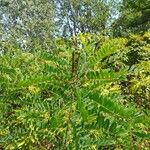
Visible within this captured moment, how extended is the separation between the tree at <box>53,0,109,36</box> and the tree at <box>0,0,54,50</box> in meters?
3.34

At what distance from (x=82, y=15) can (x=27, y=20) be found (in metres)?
5.99

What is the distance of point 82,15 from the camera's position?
43.5 m

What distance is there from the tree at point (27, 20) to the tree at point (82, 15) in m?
3.34

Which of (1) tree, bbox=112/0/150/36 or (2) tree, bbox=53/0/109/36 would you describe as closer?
(1) tree, bbox=112/0/150/36

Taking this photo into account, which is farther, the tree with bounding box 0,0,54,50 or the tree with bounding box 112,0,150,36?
the tree with bounding box 0,0,54,50

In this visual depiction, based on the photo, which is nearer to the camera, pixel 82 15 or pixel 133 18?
pixel 133 18

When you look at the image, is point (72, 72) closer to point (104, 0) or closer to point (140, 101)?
point (140, 101)

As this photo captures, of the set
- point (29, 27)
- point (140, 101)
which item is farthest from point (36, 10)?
point (140, 101)

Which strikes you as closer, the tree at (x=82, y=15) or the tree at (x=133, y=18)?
the tree at (x=133, y=18)

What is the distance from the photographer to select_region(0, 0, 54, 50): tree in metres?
38.9

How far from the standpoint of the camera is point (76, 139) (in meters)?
2.17

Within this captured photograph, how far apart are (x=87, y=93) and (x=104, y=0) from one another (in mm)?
40406

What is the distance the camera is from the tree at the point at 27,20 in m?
38.9

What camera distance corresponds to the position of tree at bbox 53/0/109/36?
4122 cm
